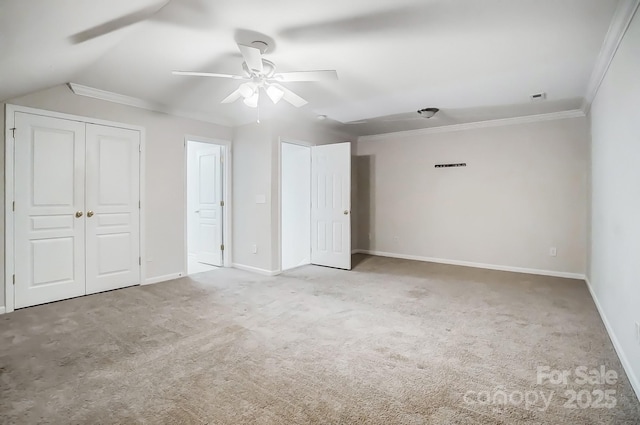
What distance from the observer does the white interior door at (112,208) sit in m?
3.88

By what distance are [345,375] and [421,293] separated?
7.10 ft

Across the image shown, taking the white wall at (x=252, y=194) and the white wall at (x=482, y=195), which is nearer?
the white wall at (x=482, y=195)

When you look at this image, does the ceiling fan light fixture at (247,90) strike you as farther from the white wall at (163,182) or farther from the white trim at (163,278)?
the white trim at (163,278)

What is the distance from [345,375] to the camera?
6.95ft

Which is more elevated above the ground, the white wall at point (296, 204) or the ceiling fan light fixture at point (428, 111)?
the ceiling fan light fixture at point (428, 111)

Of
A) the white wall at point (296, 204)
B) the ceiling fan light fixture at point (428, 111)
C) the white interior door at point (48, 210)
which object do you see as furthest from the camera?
the white wall at point (296, 204)

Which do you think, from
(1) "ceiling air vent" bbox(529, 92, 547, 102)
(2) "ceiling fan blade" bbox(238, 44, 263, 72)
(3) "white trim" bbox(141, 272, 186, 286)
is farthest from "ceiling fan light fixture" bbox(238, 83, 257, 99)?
(1) "ceiling air vent" bbox(529, 92, 547, 102)

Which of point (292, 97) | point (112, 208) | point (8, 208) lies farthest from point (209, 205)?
point (292, 97)

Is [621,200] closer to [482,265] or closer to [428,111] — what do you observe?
[428,111]

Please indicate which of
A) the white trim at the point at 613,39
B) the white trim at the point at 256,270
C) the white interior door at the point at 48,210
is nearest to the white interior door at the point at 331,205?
the white trim at the point at 256,270

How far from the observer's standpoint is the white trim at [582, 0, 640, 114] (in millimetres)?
2068

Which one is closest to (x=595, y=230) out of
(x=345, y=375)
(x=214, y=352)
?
(x=345, y=375)

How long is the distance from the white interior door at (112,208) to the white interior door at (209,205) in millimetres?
1397

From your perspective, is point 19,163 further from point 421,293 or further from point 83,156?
point 421,293
